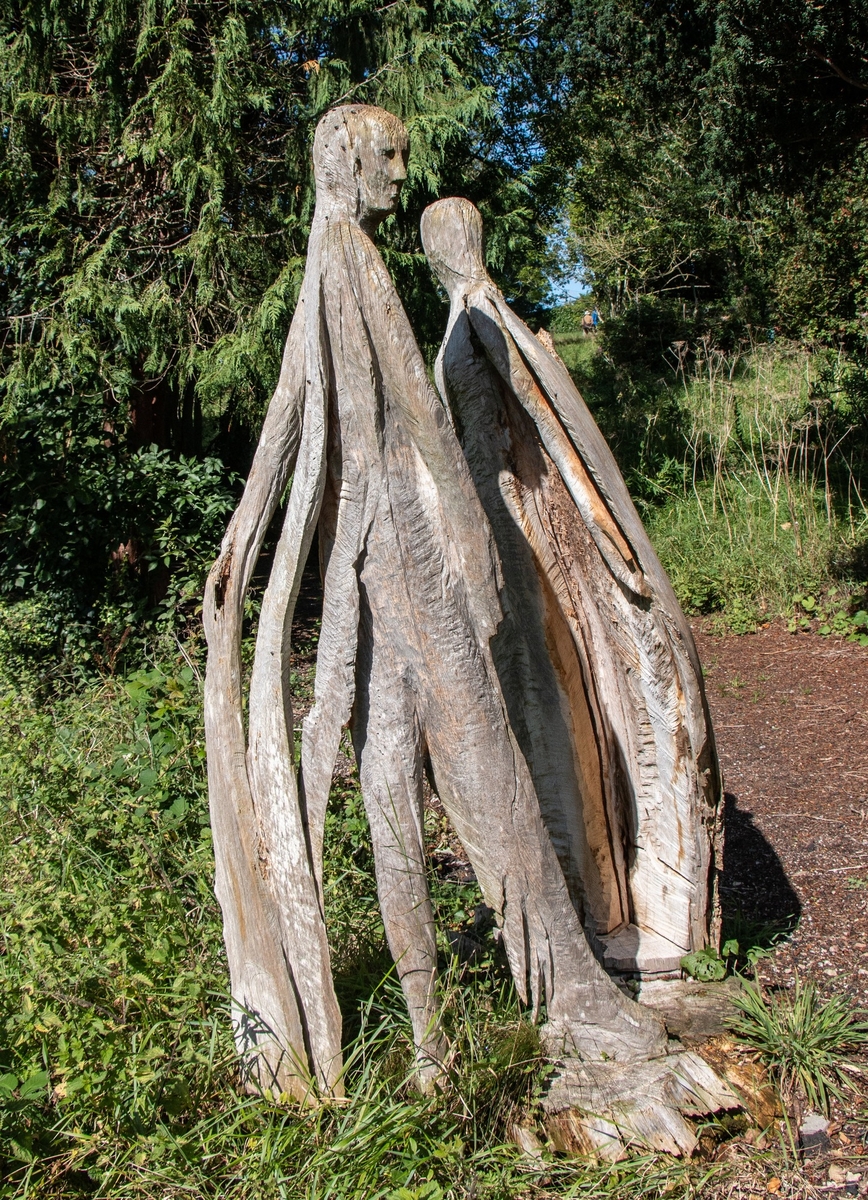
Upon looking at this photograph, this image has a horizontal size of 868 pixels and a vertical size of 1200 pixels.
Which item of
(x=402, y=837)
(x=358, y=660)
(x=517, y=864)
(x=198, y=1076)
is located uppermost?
(x=358, y=660)

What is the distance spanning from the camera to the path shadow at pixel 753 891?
307 cm

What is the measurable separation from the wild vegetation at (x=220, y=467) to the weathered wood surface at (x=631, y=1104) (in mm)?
55

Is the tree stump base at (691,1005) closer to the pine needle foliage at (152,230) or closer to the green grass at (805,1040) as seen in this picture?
the green grass at (805,1040)

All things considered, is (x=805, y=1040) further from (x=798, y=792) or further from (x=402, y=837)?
(x=798, y=792)

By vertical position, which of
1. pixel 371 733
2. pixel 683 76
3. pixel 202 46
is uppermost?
pixel 683 76

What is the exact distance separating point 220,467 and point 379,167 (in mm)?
4546

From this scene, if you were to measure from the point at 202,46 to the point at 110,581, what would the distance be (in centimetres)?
385

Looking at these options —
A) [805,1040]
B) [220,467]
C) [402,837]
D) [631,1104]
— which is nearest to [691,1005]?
[805,1040]

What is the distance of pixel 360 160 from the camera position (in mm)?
2008

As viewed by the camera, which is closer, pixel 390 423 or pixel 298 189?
pixel 390 423

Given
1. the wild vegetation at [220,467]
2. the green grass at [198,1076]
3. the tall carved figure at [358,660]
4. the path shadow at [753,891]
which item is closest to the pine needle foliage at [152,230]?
the wild vegetation at [220,467]

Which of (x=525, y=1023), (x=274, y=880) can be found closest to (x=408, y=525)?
(x=274, y=880)

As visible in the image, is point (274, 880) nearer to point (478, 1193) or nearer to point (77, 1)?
point (478, 1193)

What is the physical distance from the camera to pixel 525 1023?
2.26 m
